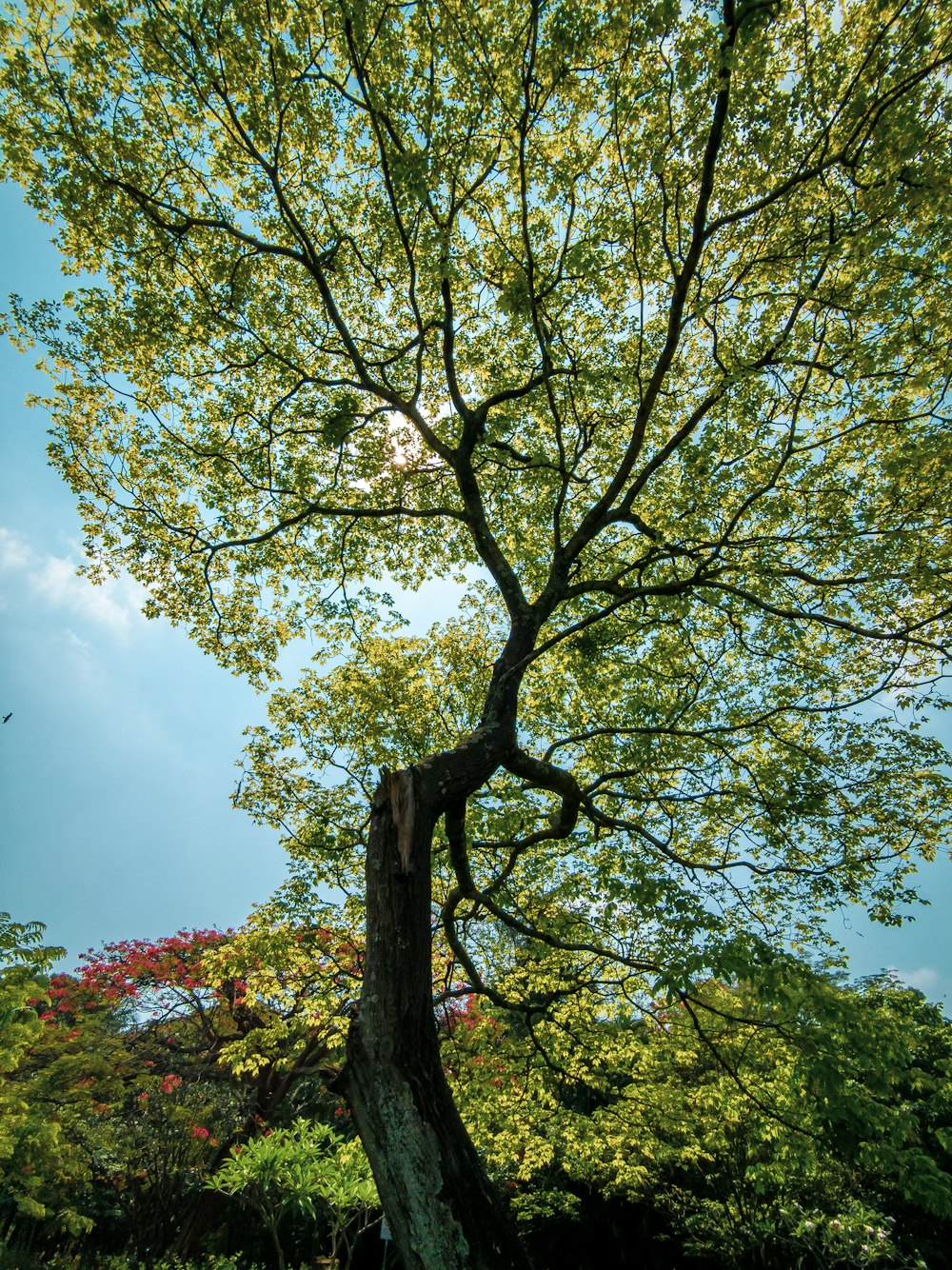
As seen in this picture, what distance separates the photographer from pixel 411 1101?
2496 millimetres

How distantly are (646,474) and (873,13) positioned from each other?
3.45 meters

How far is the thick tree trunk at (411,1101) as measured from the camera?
2.29 m

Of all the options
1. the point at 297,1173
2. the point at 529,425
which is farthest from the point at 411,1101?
the point at 297,1173

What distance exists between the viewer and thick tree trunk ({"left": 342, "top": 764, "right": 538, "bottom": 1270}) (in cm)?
229

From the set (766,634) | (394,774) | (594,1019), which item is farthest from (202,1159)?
(766,634)


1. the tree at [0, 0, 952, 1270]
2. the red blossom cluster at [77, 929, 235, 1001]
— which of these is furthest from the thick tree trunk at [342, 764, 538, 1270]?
the red blossom cluster at [77, 929, 235, 1001]

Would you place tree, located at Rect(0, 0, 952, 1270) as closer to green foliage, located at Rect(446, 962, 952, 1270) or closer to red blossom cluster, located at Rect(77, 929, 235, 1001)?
green foliage, located at Rect(446, 962, 952, 1270)

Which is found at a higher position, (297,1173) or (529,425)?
(529,425)

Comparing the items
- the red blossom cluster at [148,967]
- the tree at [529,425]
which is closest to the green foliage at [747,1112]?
the tree at [529,425]

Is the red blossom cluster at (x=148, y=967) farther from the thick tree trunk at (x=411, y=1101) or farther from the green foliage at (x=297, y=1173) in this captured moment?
the thick tree trunk at (x=411, y=1101)

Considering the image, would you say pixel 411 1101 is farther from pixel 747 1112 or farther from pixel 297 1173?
pixel 297 1173

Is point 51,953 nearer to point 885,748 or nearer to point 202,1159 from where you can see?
point 202,1159

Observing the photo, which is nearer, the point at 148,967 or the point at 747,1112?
the point at 747,1112

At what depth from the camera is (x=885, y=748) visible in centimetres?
604
